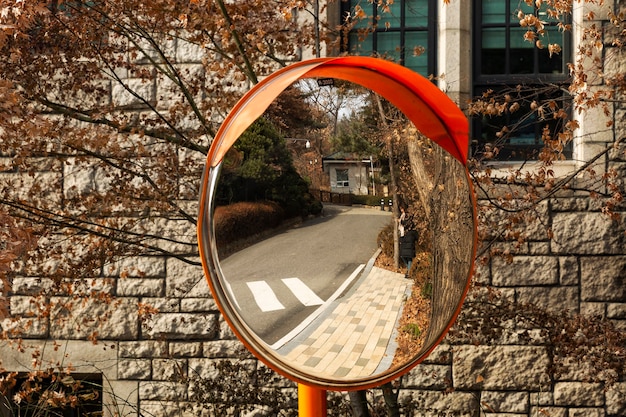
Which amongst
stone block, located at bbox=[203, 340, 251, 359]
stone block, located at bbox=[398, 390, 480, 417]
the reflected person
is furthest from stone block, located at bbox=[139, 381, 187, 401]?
the reflected person

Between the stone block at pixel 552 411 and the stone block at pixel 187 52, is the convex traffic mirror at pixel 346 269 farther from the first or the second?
the stone block at pixel 552 411

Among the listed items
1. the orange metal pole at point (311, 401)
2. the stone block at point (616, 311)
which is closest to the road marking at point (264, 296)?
the orange metal pole at point (311, 401)

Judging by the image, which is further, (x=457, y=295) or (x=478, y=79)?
(x=478, y=79)

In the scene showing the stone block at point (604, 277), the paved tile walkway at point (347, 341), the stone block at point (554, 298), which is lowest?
the stone block at point (554, 298)

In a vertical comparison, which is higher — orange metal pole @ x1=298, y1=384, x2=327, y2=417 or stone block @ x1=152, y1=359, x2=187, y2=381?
orange metal pole @ x1=298, y1=384, x2=327, y2=417

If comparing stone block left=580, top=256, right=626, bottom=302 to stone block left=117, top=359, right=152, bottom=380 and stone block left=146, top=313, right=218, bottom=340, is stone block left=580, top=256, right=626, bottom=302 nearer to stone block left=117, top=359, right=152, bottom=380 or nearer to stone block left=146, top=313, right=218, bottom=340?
stone block left=146, top=313, right=218, bottom=340

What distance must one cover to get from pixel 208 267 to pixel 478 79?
3.79m

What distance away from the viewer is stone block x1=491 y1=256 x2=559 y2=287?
409cm

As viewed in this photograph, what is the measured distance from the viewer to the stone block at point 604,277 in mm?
4043

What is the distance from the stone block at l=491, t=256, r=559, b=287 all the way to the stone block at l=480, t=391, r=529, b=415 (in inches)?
32.6

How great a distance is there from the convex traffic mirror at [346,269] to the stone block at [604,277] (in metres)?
3.40

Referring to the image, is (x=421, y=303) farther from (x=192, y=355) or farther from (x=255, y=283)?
(x=192, y=355)

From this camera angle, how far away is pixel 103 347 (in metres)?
4.44

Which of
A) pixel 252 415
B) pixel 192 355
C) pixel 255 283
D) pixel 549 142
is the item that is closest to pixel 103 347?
pixel 192 355
